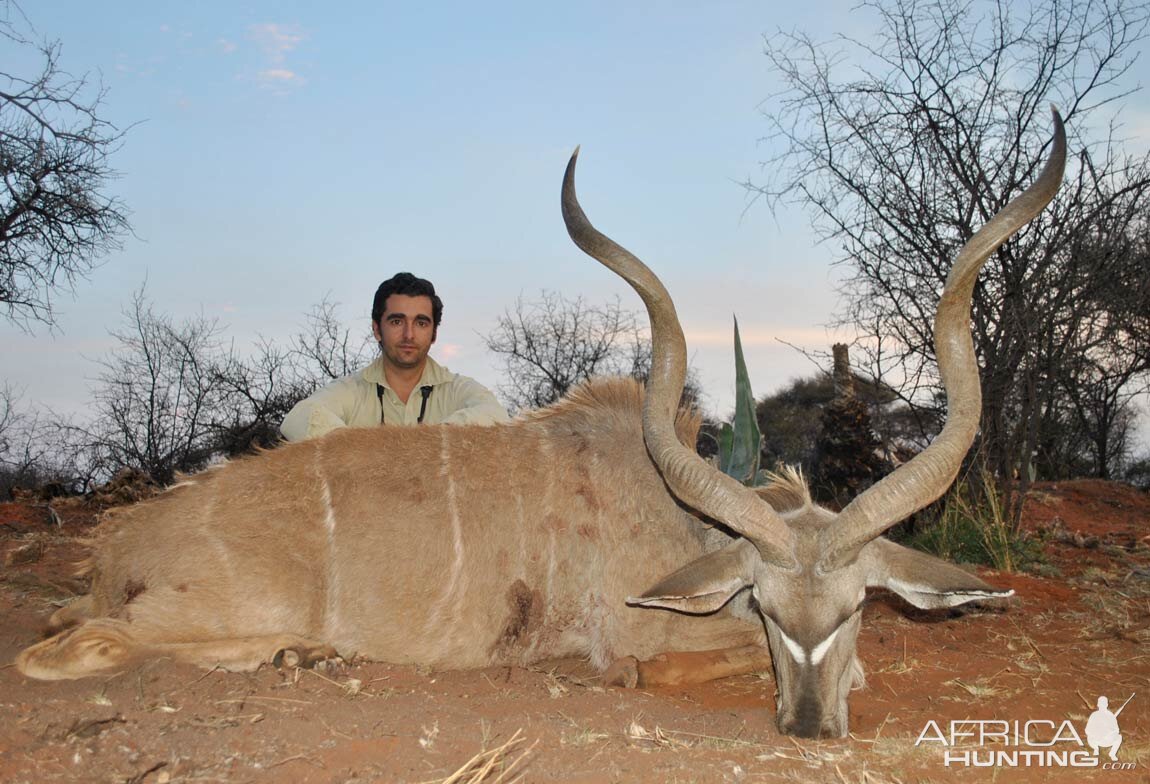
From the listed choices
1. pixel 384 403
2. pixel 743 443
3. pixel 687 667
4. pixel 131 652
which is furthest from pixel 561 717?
pixel 384 403

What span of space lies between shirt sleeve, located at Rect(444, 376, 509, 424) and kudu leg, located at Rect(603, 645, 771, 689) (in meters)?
1.18

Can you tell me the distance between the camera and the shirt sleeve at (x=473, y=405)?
4.19m

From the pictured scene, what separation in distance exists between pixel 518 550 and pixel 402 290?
1.80m

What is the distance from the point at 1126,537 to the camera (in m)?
6.65

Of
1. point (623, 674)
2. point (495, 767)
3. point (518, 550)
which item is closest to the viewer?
point (495, 767)

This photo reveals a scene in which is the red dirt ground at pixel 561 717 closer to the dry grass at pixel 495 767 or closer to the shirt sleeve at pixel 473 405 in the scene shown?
the dry grass at pixel 495 767

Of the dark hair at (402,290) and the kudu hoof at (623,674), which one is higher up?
the dark hair at (402,290)

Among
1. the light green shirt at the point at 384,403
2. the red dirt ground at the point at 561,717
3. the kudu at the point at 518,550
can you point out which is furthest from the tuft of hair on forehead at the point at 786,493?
the light green shirt at the point at 384,403

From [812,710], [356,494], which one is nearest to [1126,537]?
[812,710]

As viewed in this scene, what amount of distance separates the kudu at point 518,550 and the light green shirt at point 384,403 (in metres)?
0.70

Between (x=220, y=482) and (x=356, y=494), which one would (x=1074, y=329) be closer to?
(x=356, y=494)

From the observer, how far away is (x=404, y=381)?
4.72 metres

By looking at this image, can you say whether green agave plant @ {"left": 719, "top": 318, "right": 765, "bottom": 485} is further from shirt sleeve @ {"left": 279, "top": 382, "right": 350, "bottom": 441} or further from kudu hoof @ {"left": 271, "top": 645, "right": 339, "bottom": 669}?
kudu hoof @ {"left": 271, "top": 645, "right": 339, "bottom": 669}

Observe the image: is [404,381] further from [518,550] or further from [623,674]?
[623,674]
